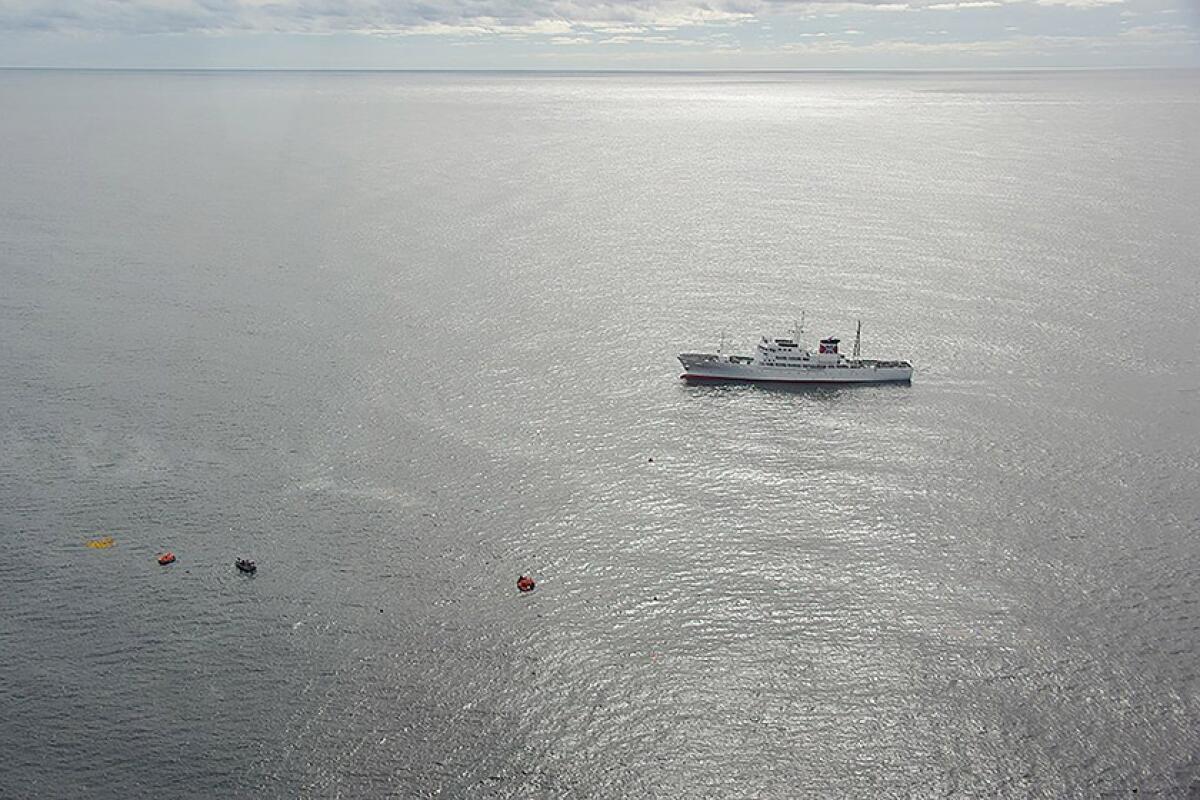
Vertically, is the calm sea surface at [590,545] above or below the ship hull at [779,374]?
below

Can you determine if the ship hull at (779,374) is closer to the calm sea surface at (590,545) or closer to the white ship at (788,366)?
the white ship at (788,366)

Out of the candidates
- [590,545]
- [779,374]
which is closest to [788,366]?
[779,374]

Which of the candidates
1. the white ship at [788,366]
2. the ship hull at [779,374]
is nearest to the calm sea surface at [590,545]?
the ship hull at [779,374]

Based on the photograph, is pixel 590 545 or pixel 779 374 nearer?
pixel 590 545

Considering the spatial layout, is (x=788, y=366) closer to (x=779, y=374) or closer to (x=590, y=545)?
(x=779, y=374)

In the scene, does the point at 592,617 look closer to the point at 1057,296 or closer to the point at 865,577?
→ the point at 865,577

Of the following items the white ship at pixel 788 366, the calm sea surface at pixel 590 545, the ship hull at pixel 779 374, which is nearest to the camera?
the calm sea surface at pixel 590 545

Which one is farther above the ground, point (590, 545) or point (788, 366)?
point (788, 366)

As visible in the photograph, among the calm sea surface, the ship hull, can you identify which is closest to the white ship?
the ship hull
